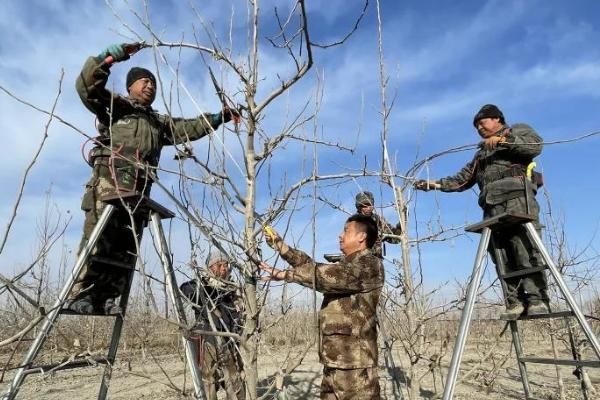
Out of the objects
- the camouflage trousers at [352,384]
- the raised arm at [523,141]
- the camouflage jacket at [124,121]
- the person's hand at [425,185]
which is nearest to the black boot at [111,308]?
the camouflage jacket at [124,121]

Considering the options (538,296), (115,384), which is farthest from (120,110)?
(115,384)

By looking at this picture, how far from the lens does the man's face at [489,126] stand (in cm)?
331

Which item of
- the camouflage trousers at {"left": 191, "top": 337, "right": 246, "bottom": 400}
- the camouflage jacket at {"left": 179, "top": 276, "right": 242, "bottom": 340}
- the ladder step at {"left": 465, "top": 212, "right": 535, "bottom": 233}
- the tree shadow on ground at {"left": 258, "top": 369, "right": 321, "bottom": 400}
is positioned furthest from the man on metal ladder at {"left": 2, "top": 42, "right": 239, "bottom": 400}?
the tree shadow on ground at {"left": 258, "top": 369, "right": 321, "bottom": 400}

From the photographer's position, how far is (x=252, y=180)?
1870 mm

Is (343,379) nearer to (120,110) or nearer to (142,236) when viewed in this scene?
(142,236)

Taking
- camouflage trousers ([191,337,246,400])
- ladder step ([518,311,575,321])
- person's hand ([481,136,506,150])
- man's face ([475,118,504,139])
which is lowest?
camouflage trousers ([191,337,246,400])

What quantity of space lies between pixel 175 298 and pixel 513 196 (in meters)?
2.22

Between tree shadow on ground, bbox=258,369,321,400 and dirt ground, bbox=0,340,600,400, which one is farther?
dirt ground, bbox=0,340,600,400

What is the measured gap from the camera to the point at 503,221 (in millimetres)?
2771

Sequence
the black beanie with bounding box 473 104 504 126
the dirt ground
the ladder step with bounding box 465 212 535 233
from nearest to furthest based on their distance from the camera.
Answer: the ladder step with bounding box 465 212 535 233 < the black beanie with bounding box 473 104 504 126 < the dirt ground

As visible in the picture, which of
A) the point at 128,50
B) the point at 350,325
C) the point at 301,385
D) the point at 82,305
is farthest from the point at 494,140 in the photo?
the point at 301,385

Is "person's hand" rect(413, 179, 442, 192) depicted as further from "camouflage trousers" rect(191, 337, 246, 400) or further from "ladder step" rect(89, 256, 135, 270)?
"ladder step" rect(89, 256, 135, 270)

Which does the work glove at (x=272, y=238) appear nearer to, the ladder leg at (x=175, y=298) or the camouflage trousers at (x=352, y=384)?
the ladder leg at (x=175, y=298)

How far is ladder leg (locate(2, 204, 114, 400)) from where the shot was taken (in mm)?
2037
